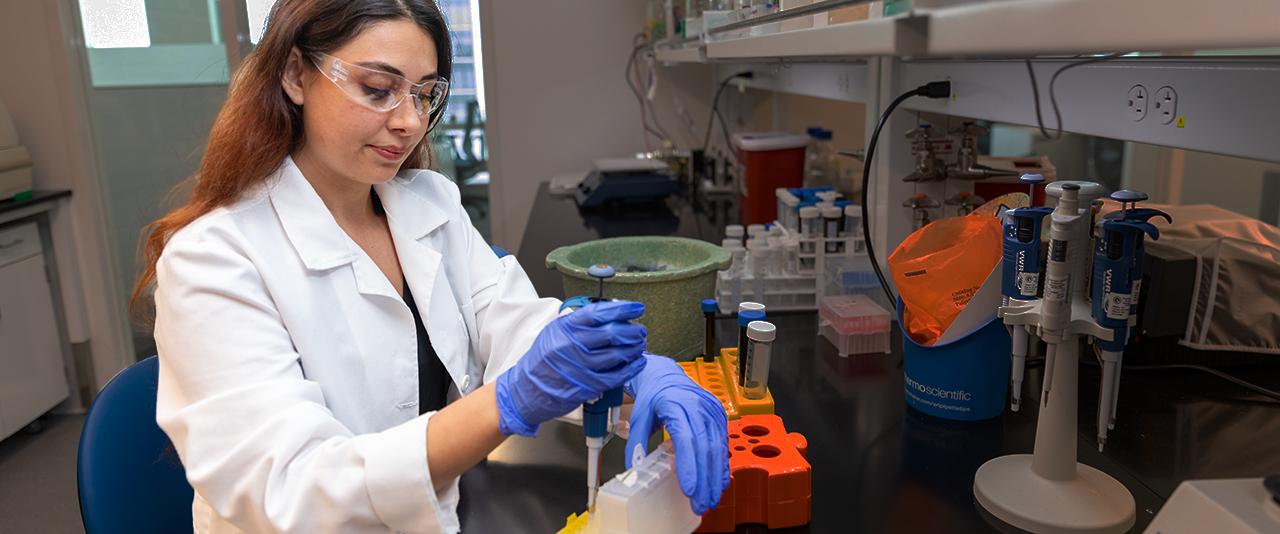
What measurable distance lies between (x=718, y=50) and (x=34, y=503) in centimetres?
277

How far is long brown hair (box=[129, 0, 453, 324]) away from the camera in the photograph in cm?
96

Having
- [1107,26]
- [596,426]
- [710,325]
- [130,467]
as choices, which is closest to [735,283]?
[710,325]

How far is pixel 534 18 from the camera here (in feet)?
12.6

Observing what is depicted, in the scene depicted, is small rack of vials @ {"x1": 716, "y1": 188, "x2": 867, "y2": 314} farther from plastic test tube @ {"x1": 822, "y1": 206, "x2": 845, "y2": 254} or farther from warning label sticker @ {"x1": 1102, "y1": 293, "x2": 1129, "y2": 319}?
warning label sticker @ {"x1": 1102, "y1": 293, "x2": 1129, "y2": 319}

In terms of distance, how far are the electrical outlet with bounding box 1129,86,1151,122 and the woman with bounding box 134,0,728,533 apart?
585mm

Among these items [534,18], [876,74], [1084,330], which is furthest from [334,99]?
[534,18]

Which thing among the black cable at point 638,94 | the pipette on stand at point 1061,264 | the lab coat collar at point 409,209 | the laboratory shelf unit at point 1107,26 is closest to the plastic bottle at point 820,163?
the black cable at point 638,94

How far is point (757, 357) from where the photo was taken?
3.55ft

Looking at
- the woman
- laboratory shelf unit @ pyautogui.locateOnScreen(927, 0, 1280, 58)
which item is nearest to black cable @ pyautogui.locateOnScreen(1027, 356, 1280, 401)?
the woman

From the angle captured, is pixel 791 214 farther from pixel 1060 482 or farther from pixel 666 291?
pixel 1060 482

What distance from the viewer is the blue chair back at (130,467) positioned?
3.34 feet

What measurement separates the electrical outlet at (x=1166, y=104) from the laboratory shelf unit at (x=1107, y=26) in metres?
0.35

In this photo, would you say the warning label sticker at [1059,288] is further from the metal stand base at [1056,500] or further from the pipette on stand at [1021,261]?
the metal stand base at [1056,500]

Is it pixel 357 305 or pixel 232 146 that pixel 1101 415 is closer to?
pixel 357 305
